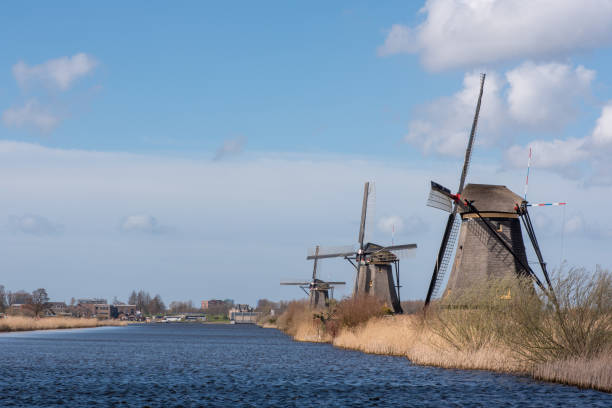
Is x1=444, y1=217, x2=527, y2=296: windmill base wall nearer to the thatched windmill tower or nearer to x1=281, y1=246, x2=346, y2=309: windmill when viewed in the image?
the thatched windmill tower

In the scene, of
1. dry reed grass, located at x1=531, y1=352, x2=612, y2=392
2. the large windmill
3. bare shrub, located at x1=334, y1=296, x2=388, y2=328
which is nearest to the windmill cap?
the large windmill

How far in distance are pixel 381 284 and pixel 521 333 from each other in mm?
39483

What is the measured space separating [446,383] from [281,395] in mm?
6482

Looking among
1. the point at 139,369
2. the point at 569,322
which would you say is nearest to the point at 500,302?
the point at 569,322

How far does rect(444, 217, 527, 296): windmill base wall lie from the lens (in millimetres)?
40781

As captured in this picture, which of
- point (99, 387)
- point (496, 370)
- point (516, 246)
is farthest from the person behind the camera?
point (516, 246)

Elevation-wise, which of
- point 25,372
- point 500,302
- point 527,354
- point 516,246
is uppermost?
point 516,246

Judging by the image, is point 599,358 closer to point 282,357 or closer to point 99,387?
point 99,387

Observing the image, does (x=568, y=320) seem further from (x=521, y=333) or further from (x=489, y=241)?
(x=489, y=241)

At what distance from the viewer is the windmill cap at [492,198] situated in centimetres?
4122

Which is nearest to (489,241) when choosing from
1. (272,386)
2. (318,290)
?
(272,386)

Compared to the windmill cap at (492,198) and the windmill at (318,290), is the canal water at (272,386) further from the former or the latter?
the windmill at (318,290)

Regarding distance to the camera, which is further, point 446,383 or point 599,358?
point 446,383

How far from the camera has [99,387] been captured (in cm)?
2761
